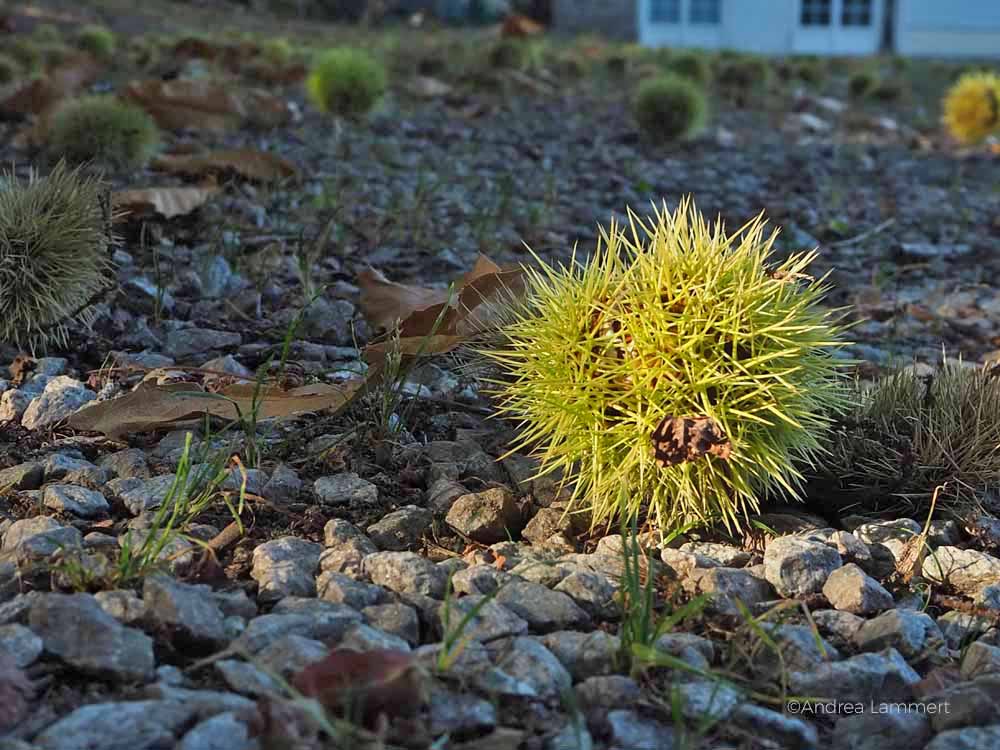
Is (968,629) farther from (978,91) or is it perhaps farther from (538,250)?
(978,91)

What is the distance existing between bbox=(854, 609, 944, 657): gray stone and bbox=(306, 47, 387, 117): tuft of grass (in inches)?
171

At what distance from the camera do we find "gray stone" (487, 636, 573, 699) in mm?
1424

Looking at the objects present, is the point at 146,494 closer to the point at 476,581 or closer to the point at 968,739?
the point at 476,581

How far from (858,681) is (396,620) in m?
0.63

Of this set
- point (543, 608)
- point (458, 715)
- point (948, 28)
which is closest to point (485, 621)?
point (543, 608)

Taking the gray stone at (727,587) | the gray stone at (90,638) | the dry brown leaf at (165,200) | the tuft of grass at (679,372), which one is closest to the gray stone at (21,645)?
the gray stone at (90,638)

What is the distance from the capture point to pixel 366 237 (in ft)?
12.2

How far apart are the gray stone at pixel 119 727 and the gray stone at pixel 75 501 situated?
0.62 metres

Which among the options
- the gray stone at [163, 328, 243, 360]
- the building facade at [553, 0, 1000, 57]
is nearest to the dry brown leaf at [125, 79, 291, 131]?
the gray stone at [163, 328, 243, 360]

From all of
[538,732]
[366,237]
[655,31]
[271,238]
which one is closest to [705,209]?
[366,237]

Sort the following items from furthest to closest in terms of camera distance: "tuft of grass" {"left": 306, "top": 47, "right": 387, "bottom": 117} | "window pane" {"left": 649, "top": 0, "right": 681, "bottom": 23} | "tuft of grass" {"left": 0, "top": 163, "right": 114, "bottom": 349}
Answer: "window pane" {"left": 649, "top": 0, "right": 681, "bottom": 23} < "tuft of grass" {"left": 306, "top": 47, "right": 387, "bottom": 117} < "tuft of grass" {"left": 0, "top": 163, "right": 114, "bottom": 349}

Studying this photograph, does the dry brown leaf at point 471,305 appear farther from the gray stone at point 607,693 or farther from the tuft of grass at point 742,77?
the tuft of grass at point 742,77

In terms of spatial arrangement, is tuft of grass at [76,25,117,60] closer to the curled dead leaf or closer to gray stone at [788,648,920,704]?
the curled dead leaf

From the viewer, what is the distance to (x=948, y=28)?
17.5 m
